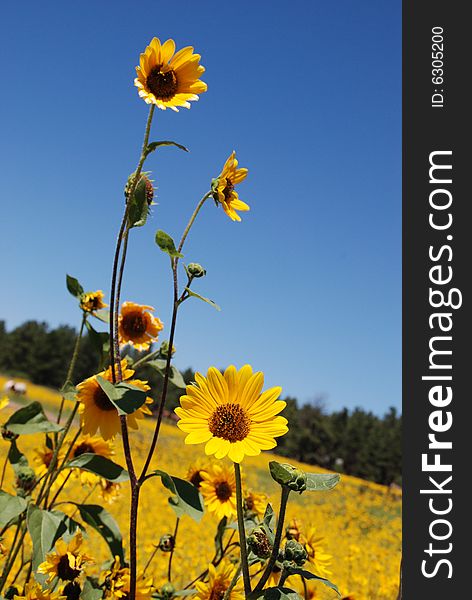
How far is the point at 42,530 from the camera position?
4.15ft

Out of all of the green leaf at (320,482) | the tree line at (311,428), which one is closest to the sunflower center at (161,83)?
the green leaf at (320,482)

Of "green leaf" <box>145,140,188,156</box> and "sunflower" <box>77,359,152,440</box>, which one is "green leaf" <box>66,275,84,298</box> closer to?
"sunflower" <box>77,359,152,440</box>

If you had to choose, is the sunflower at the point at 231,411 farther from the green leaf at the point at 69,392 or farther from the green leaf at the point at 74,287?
the green leaf at the point at 74,287

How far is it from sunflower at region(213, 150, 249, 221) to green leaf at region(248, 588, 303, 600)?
651mm

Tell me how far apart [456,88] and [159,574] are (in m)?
3.00

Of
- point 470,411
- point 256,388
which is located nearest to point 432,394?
point 470,411

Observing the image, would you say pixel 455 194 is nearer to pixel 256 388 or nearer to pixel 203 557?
pixel 256 388

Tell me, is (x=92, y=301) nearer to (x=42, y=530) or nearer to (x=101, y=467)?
(x=101, y=467)

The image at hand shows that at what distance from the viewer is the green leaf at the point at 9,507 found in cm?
125

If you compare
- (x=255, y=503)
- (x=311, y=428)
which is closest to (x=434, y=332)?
(x=255, y=503)

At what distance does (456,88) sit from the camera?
7.31 feet

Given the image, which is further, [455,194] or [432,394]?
[455,194]

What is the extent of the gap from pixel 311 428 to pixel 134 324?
1513 inches

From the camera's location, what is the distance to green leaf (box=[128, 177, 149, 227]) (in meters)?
1.07
